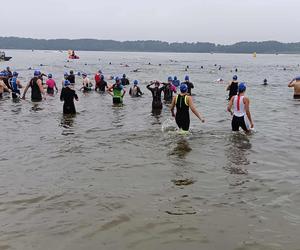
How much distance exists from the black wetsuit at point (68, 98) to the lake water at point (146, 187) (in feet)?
4.30

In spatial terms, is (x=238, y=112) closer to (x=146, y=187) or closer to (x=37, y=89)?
(x=146, y=187)

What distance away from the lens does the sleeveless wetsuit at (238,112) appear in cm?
1090

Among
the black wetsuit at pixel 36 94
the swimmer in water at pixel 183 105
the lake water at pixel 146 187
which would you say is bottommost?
the lake water at pixel 146 187

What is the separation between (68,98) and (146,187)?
8.49 metres

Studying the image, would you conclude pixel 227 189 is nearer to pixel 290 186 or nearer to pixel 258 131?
pixel 290 186

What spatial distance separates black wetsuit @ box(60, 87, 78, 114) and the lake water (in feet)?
4.30

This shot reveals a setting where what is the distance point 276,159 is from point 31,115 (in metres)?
10.1

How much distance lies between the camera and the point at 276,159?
9578 mm

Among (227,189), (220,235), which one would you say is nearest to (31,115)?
(227,189)

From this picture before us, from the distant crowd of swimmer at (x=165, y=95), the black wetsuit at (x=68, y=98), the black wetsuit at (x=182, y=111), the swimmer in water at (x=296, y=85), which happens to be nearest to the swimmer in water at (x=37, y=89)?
the distant crowd of swimmer at (x=165, y=95)

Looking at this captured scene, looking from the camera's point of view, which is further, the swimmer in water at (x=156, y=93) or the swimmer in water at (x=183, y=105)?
the swimmer in water at (x=156, y=93)

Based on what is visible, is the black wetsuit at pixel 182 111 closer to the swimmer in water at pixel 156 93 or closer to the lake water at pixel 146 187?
the lake water at pixel 146 187

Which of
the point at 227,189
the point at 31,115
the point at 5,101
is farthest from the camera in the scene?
the point at 5,101

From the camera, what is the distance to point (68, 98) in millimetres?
15188
